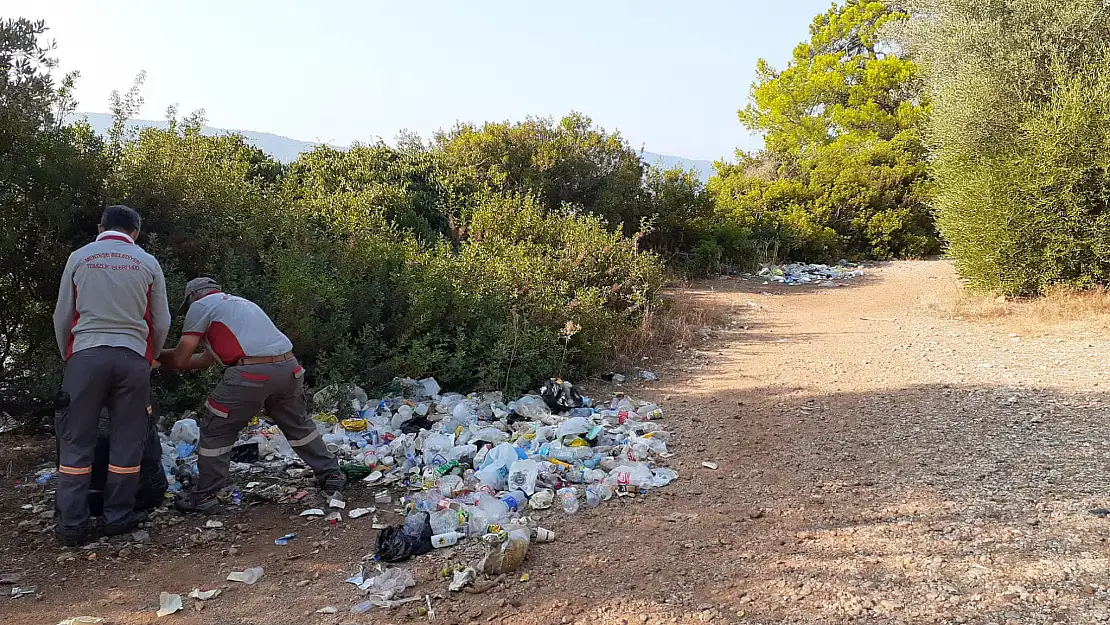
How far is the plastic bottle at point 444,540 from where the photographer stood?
374 cm

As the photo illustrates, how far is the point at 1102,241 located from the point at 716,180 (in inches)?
521

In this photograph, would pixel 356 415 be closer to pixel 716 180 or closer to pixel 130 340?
pixel 130 340

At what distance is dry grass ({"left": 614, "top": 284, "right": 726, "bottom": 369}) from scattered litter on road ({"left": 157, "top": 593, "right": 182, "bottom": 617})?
513cm

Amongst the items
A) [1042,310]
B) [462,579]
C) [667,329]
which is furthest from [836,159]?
[462,579]

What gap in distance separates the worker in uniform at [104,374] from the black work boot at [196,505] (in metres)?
0.28

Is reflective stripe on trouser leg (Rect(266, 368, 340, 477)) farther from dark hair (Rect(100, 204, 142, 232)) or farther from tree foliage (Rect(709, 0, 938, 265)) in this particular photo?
tree foliage (Rect(709, 0, 938, 265))

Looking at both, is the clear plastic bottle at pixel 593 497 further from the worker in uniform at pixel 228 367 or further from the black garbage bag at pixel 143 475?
the black garbage bag at pixel 143 475

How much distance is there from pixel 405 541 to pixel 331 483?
3.40 feet

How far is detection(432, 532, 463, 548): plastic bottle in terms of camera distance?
12.3 ft

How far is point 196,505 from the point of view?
4199mm

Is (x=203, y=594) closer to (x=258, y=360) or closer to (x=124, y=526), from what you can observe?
(x=124, y=526)

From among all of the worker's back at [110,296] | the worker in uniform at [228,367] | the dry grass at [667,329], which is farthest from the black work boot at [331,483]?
the dry grass at [667,329]

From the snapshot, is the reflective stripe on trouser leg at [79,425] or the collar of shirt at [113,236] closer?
the reflective stripe on trouser leg at [79,425]

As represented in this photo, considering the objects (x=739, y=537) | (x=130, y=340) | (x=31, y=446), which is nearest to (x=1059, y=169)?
(x=739, y=537)
